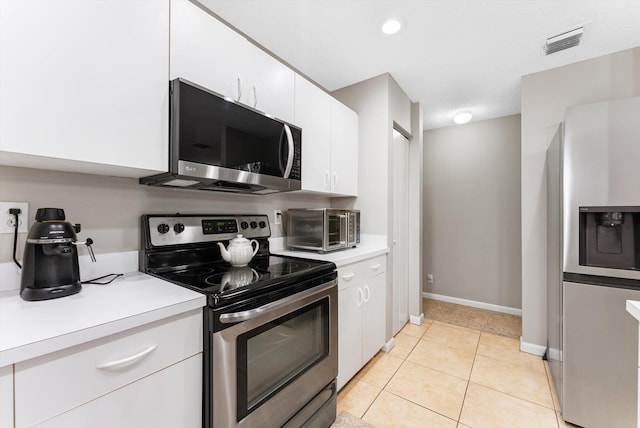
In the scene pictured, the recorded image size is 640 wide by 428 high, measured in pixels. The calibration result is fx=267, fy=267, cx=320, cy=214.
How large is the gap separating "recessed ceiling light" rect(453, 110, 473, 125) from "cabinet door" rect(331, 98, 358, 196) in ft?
5.12

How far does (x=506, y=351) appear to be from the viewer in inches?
96.1

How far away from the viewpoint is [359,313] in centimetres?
193

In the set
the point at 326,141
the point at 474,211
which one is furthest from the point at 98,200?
the point at 474,211

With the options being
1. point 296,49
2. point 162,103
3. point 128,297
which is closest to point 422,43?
point 296,49

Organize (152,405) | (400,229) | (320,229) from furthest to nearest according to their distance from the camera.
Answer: (400,229), (320,229), (152,405)

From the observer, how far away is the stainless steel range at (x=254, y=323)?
0.98 metres

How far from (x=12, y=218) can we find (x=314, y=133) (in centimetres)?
163

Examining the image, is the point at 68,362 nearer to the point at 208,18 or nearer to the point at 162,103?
the point at 162,103

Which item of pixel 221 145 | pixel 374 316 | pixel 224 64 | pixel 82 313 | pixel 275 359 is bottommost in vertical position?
pixel 374 316

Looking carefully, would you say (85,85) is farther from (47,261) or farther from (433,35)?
(433,35)

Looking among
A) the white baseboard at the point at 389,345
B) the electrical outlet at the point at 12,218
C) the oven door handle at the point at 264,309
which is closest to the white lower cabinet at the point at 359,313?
the white baseboard at the point at 389,345

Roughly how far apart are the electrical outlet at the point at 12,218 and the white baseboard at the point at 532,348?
138 inches

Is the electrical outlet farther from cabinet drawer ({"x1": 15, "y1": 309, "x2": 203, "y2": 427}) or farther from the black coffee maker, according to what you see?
cabinet drawer ({"x1": 15, "y1": 309, "x2": 203, "y2": 427})

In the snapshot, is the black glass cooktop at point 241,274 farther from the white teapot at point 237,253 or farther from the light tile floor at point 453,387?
the light tile floor at point 453,387
